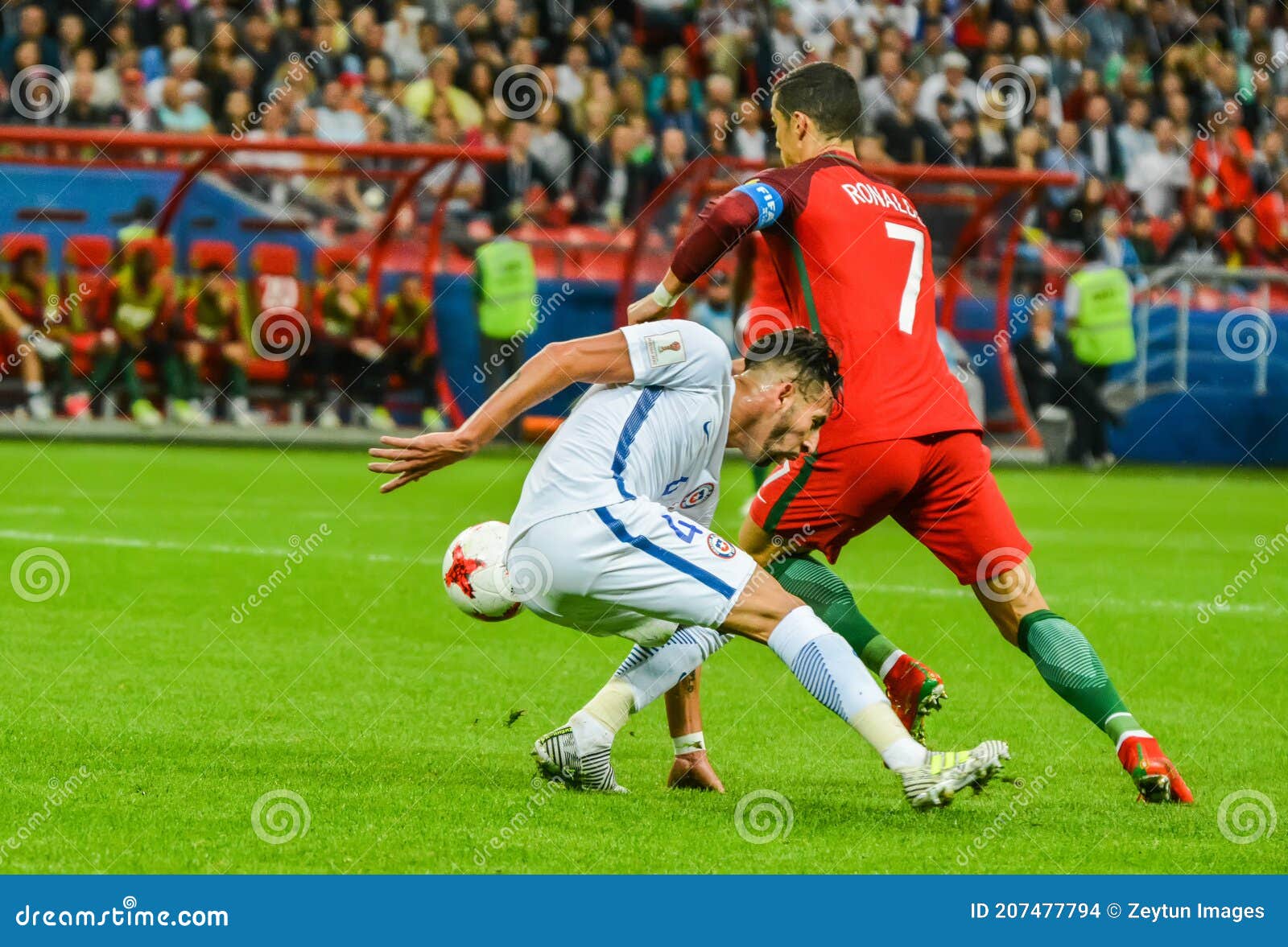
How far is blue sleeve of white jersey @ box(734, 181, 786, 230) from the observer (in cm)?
578

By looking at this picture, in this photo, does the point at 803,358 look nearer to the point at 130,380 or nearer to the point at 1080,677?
the point at 1080,677

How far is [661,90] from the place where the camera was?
74.0ft

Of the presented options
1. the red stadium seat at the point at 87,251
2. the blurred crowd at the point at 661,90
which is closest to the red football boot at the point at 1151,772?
the blurred crowd at the point at 661,90

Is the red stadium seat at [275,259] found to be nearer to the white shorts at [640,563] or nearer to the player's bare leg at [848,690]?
the white shorts at [640,563]

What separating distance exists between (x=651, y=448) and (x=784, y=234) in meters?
1.17

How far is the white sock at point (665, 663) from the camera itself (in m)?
5.65

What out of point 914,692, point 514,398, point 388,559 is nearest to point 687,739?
point 914,692

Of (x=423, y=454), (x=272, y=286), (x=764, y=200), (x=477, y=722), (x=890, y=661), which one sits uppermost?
(x=764, y=200)

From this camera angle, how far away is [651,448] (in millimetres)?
5148

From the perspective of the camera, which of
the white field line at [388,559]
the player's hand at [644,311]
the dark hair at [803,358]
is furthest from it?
the white field line at [388,559]

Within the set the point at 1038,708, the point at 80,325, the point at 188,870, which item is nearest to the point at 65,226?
the point at 80,325

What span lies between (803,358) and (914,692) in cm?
141

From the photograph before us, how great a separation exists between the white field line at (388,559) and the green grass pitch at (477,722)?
4cm

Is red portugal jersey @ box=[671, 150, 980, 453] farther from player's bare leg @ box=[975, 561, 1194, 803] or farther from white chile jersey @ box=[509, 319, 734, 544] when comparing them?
white chile jersey @ box=[509, 319, 734, 544]
